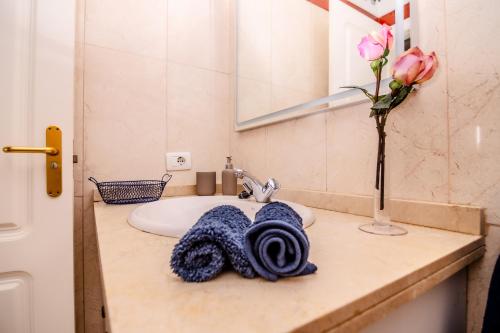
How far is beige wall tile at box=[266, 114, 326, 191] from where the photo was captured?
34.7 inches

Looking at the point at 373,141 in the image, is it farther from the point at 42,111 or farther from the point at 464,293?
the point at 42,111

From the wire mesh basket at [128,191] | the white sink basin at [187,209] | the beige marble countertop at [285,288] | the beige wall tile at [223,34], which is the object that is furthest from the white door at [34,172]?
the beige wall tile at [223,34]

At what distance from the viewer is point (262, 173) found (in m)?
1.14

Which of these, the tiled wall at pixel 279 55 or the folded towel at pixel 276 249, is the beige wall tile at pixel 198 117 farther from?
the folded towel at pixel 276 249

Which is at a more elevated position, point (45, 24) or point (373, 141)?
point (45, 24)

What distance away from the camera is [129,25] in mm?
1126

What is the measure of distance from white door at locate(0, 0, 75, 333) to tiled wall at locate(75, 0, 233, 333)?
5.0 inches

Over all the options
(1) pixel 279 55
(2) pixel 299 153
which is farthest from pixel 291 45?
(2) pixel 299 153

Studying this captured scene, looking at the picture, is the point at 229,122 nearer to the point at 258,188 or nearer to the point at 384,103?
the point at 258,188

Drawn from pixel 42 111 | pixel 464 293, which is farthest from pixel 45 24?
pixel 464 293

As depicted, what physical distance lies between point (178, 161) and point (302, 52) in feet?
2.39

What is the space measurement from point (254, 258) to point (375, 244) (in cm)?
28

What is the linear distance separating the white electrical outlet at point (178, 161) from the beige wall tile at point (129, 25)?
0.47 m

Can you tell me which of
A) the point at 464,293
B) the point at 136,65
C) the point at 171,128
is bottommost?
the point at 464,293
